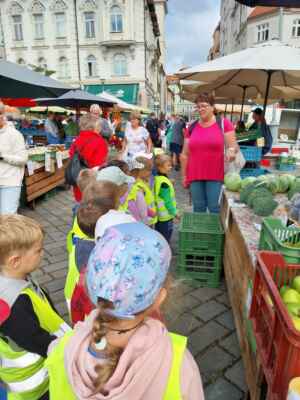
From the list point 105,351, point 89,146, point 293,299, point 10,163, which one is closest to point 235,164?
point 89,146

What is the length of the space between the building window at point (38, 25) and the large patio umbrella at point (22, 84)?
113 feet

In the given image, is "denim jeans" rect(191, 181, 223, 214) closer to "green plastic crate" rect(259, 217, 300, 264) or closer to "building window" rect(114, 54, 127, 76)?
"green plastic crate" rect(259, 217, 300, 264)

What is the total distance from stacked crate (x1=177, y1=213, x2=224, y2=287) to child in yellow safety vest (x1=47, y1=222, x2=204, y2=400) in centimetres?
231

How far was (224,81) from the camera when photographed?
6121mm

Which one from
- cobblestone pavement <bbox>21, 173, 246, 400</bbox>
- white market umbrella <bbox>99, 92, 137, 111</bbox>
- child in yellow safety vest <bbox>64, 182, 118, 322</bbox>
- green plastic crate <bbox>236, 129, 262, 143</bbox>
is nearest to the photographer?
child in yellow safety vest <bbox>64, 182, 118, 322</bbox>

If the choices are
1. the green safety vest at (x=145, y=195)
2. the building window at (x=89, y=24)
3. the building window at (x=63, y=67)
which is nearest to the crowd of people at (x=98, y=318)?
the green safety vest at (x=145, y=195)

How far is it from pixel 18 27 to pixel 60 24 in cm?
478

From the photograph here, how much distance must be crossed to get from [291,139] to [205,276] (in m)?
11.4

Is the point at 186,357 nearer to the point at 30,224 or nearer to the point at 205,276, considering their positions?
the point at 30,224

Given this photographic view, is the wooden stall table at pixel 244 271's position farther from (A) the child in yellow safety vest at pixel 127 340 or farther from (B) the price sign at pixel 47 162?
(B) the price sign at pixel 47 162

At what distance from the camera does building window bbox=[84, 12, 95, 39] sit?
31766mm

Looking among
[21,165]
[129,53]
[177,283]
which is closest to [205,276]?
[177,283]

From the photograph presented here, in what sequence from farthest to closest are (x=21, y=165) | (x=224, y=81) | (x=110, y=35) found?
1. (x=110, y=35)
2. (x=224, y=81)
3. (x=21, y=165)

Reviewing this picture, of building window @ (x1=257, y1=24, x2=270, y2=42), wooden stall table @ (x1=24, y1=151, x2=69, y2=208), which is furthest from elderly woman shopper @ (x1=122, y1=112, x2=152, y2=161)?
building window @ (x1=257, y1=24, x2=270, y2=42)
